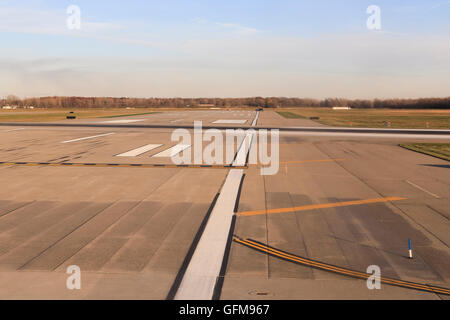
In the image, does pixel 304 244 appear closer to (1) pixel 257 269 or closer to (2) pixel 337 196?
(1) pixel 257 269

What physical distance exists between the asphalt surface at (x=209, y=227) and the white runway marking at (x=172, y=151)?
325 cm

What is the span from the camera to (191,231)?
545 inches

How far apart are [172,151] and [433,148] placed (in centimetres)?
2602

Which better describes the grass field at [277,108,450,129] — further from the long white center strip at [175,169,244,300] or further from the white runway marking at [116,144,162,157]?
the long white center strip at [175,169,244,300]

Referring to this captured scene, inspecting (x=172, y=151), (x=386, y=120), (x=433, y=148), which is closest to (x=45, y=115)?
(x=172, y=151)

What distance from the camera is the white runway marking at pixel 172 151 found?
1261 inches

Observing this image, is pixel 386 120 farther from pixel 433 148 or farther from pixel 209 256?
pixel 209 256

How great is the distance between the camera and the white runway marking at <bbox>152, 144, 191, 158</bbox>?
32031 mm

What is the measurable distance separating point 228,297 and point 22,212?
1111 cm

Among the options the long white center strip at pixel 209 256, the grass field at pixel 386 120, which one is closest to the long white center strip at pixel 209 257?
the long white center strip at pixel 209 256

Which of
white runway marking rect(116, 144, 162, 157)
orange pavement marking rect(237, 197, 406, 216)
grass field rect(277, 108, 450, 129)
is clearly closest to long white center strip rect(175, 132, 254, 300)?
orange pavement marking rect(237, 197, 406, 216)

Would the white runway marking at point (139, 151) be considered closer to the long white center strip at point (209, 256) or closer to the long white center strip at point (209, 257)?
the long white center strip at point (209, 256)

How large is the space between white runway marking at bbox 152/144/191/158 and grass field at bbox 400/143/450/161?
22.5 meters
